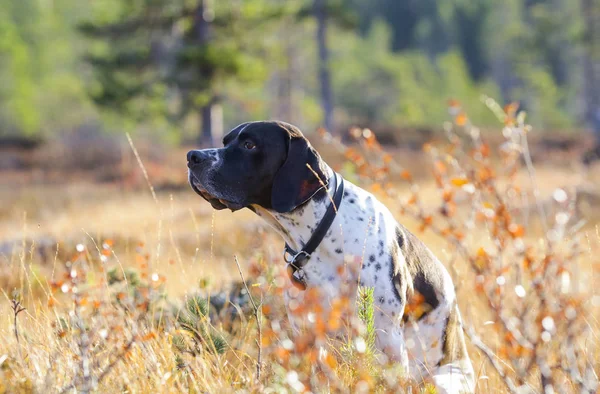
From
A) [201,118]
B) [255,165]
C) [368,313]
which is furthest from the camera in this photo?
[201,118]

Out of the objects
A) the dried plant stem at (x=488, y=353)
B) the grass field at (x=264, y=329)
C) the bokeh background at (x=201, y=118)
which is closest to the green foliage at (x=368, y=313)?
the grass field at (x=264, y=329)

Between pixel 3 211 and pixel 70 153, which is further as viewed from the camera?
pixel 70 153

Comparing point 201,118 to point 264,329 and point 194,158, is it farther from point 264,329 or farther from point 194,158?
point 264,329

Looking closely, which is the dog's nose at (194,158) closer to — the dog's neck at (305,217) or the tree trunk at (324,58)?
the dog's neck at (305,217)

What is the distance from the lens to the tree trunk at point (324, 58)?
25.0 m

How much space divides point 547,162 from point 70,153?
580 inches

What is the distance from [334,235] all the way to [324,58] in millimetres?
23274

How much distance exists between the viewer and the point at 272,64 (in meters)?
22.2

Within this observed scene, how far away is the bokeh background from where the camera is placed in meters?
5.39

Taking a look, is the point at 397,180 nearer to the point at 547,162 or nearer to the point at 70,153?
the point at 547,162

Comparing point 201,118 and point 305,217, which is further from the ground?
point 305,217

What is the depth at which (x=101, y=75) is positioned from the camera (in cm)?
1873

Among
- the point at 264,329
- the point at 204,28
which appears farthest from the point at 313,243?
the point at 204,28

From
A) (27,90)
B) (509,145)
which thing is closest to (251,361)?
(509,145)
